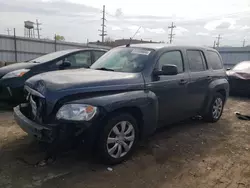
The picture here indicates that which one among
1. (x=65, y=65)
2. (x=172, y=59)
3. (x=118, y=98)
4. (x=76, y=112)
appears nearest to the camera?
(x=76, y=112)

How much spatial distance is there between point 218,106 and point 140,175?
3418 mm

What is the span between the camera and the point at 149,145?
436 centimetres

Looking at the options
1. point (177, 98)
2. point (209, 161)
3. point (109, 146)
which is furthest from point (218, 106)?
point (109, 146)

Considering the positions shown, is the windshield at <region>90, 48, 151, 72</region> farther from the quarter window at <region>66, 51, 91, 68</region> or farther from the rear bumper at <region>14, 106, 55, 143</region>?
the quarter window at <region>66, 51, 91, 68</region>

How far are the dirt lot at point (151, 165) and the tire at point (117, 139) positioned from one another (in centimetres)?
14

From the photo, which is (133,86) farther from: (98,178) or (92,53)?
(92,53)

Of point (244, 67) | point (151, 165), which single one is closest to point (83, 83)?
point (151, 165)

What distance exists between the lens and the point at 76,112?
3129 mm

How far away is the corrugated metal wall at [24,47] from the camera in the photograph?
17.7 meters

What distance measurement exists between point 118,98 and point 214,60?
11.1 feet

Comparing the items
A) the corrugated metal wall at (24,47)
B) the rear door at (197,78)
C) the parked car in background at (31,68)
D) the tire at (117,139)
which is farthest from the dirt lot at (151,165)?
the corrugated metal wall at (24,47)

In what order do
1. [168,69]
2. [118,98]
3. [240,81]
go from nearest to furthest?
[118,98]
[168,69]
[240,81]

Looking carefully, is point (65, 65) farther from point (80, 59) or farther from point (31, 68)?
point (31, 68)

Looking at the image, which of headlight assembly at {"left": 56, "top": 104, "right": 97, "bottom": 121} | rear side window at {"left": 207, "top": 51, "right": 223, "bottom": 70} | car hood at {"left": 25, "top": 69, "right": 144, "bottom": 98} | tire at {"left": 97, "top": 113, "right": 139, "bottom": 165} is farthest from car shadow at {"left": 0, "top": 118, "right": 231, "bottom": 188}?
rear side window at {"left": 207, "top": 51, "right": 223, "bottom": 70}
